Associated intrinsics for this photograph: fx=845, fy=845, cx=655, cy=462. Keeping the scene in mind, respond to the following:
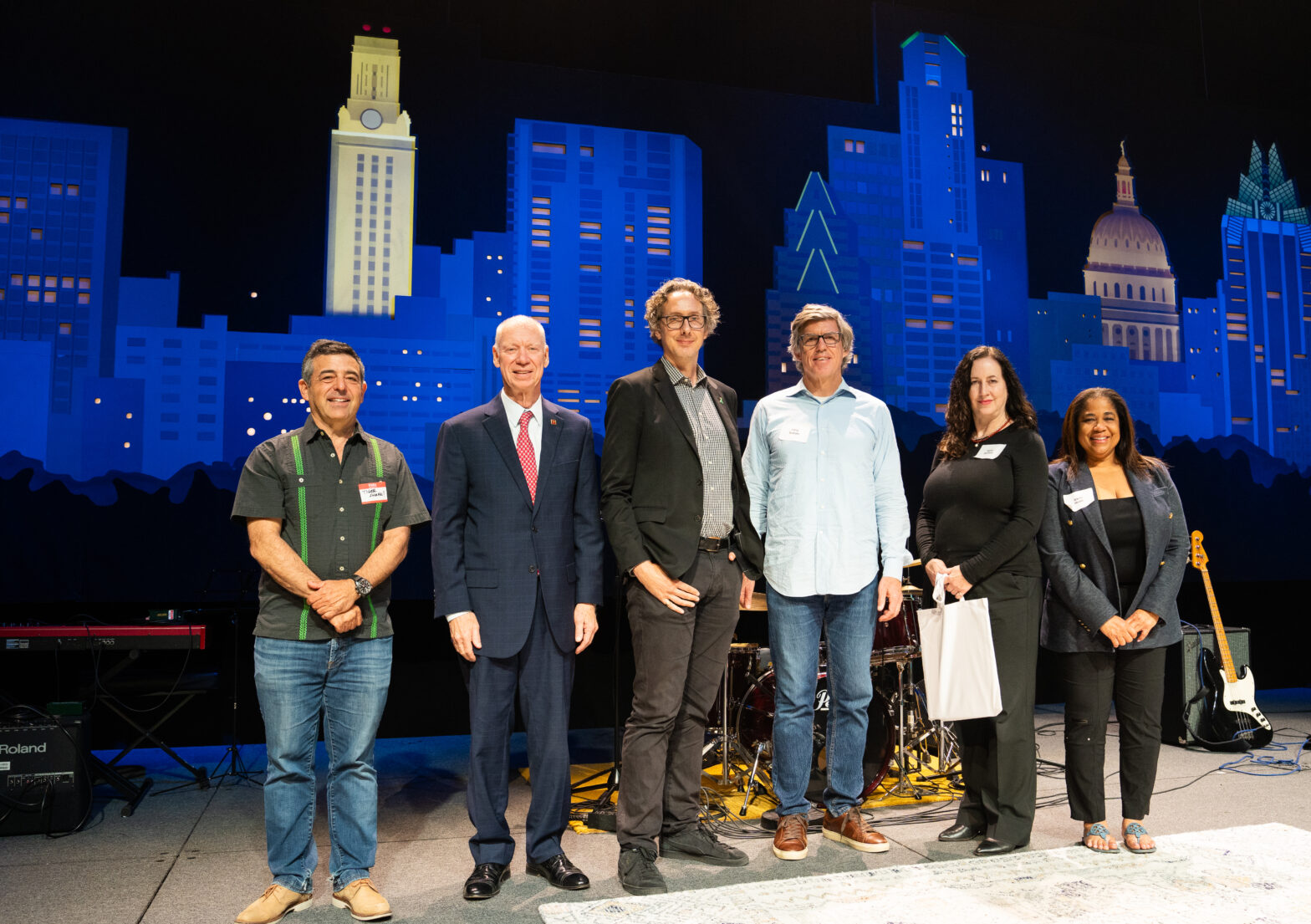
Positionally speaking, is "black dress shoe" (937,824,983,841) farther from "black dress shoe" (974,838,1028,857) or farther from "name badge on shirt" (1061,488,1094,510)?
"name badge on shirt" (1061,488,1094,510)

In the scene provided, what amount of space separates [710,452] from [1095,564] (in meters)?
1.35

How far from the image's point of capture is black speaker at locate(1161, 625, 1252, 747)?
4477 mm

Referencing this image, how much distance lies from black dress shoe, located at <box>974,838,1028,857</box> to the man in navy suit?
4.22ft

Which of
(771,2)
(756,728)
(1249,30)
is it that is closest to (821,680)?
(756,728)

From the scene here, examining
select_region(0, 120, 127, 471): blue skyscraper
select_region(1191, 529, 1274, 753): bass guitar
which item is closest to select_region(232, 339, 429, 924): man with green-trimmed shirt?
select_region(0, 120, 127, 471): blue skyscraper

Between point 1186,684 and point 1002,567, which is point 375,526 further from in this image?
point 1186,684

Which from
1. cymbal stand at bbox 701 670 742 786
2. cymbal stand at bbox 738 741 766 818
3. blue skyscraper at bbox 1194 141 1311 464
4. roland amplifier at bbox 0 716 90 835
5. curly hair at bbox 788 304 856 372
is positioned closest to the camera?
curly hair at bbox 788 304 856 372

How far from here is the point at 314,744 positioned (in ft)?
7.61

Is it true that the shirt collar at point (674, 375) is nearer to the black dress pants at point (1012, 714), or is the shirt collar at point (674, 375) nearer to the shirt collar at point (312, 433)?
the shirt collar at point (312, 433)

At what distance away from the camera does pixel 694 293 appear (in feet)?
8.71

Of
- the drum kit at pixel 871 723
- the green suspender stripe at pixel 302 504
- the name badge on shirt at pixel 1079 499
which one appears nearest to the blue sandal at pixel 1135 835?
the drum kit at pixel 871 723

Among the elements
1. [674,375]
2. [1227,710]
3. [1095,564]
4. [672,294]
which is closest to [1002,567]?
[1095,564]

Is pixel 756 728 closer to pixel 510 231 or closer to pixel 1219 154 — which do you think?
pixel 510 231

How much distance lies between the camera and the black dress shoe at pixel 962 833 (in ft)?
9.42
